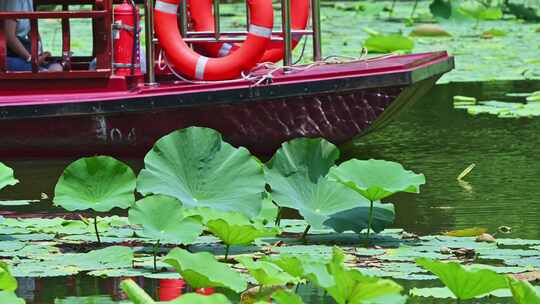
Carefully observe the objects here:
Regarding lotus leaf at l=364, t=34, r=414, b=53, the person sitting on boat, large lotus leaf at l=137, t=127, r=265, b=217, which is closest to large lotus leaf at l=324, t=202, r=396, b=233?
large lotus leaf at l=137, t=127, r=265, b=217

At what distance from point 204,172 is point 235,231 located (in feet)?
1.33

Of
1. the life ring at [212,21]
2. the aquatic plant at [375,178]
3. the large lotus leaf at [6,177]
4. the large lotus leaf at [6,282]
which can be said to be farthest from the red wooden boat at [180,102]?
the large lotus leaf at [6,282]

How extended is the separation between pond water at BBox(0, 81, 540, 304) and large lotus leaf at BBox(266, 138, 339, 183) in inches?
22.9

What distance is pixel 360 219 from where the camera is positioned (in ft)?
14.0

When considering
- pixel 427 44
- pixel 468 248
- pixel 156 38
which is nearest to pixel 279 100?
pixel 156 38

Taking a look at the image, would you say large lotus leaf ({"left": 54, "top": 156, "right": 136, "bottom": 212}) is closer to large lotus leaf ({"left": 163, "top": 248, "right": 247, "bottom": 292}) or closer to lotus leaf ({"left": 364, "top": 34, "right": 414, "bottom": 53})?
large lotus leaf ({"left": 163, "top": 248, "right": 247, "bottom": 292})

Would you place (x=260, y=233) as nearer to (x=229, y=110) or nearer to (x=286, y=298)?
(x=286, y=298)

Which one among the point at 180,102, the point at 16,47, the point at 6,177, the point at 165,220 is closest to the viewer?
the point at 165,220

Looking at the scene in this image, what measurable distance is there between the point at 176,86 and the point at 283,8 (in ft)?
2.04

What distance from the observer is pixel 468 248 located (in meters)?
4.17

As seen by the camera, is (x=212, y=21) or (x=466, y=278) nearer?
(x=466, y=278)

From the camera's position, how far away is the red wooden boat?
6164mm

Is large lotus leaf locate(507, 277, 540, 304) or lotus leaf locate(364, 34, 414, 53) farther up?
large lotus leaf locate(507, 277, 540, 304)

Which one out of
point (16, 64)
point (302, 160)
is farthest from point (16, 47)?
point (302, 160)
